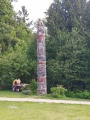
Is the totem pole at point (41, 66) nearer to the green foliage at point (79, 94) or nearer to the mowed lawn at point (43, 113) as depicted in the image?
the green foliage at point (79, 94)

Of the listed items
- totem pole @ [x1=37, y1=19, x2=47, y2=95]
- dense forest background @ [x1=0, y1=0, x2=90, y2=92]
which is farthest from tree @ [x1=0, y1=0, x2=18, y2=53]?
totem pole @ [x1=37, y1=19, x2=47, y2=95]

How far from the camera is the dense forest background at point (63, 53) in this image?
17906 mm

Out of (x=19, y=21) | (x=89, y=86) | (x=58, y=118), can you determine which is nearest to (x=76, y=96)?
(x=89, y=86)

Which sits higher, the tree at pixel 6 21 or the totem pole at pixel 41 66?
the tree at pixel 6 21

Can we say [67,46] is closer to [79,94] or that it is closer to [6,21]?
[79,94]

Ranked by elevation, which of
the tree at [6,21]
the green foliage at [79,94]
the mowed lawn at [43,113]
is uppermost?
the tree at [6,21]

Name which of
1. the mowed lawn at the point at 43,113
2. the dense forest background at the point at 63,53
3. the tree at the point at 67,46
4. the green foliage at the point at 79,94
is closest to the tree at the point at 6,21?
the dense forest background at the point at 63,53

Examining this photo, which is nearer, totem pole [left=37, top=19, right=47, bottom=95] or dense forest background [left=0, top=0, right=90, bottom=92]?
totem pole [left=37, top=19, right=47, bottom=95]

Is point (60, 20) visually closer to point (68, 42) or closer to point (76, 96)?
point (68, 42)

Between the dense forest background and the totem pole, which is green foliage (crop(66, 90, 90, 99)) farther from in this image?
the totem pole

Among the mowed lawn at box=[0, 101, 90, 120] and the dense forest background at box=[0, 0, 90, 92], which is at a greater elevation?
the dense forest background at box=[0, 0, 90, 92]

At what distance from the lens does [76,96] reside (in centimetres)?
1667

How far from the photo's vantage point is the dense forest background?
58.7 ft

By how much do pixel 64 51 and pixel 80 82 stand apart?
2.44m
